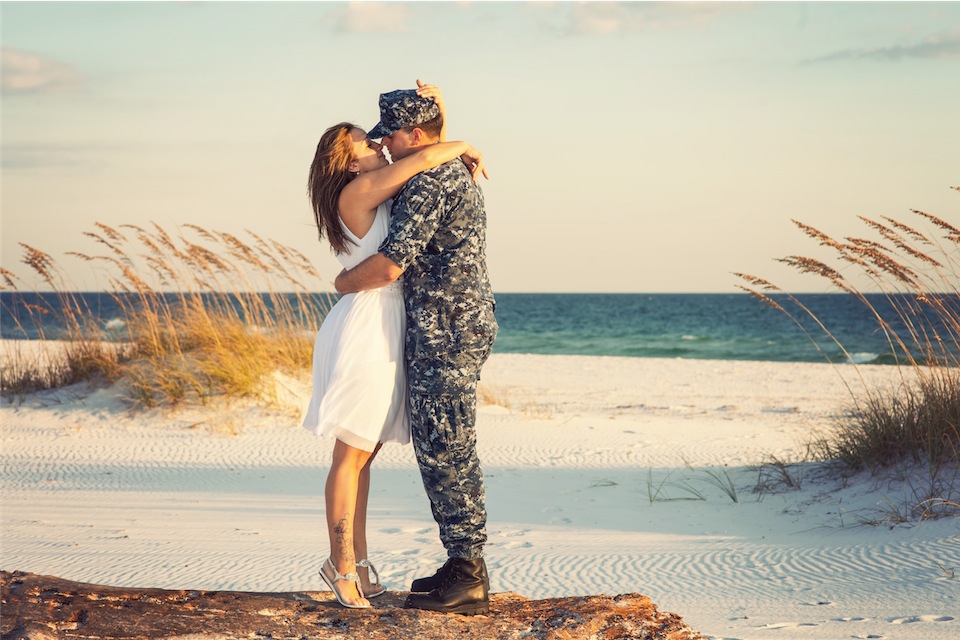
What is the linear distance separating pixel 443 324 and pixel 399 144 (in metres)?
0.72

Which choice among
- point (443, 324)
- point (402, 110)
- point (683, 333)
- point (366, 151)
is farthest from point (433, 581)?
point (683, 333)

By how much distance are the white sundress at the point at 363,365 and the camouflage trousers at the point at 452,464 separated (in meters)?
0.12

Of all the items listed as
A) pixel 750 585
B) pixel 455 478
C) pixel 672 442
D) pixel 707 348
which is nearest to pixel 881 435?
pixel 750 585

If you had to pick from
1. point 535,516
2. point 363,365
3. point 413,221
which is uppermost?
point 413,221

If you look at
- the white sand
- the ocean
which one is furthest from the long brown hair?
the ocean

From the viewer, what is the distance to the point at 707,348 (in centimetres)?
3072

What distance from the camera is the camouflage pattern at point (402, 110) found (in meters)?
3.24

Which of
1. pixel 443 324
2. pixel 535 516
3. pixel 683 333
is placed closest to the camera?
pixel 443 324

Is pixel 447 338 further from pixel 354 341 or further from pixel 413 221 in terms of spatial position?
pixel 413 221

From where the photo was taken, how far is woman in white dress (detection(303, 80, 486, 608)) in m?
3.19

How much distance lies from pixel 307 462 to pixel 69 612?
5114 mm

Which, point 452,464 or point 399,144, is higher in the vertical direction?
point 399,144

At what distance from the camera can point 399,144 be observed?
331 centimetres

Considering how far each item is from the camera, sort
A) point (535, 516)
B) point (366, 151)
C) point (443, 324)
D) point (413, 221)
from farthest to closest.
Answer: point (535, 516) < point (366, 151) < point (443, 324) < point (413, 221)
